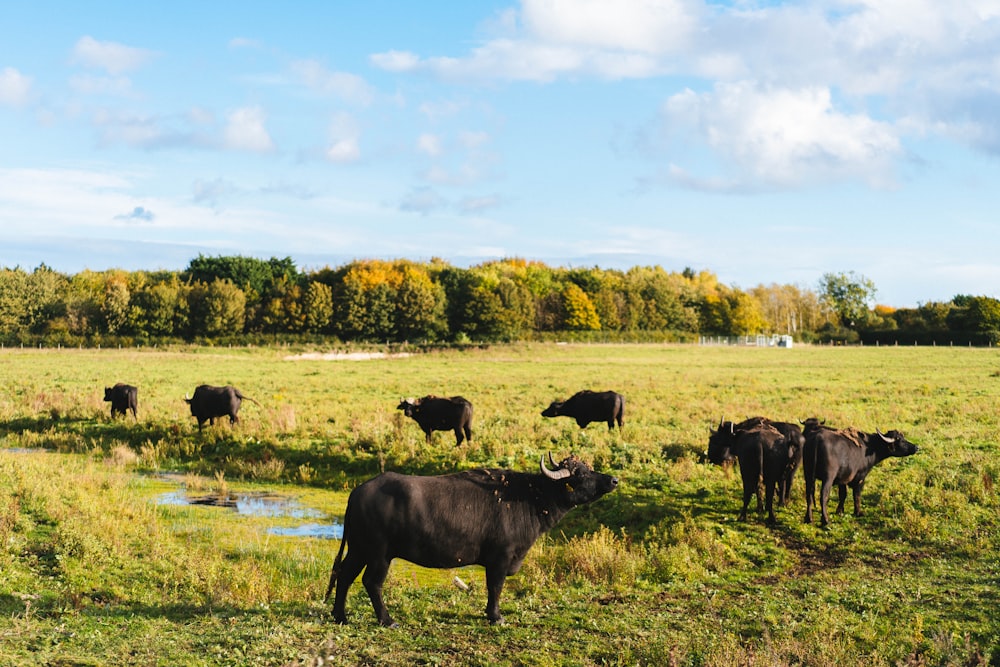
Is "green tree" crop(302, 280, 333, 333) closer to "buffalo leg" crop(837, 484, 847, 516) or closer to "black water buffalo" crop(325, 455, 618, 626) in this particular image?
"buffalo leg" crop(837, 484, 847, 516)

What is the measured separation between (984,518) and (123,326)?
345 ft

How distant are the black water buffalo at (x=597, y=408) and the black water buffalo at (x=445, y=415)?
15.2 feet

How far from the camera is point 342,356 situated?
277ft

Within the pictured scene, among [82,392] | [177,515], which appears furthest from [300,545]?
[82,392]

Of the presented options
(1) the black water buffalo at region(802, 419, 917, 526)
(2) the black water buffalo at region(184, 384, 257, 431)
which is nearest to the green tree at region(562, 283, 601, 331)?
(2) the black water buffalo at region(184, 384, 257, 431)

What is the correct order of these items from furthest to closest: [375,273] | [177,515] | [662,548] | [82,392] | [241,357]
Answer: [375,273], [241,357], [82,392], [177,515], [662,548]

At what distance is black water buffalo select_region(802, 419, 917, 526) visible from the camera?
15219mm

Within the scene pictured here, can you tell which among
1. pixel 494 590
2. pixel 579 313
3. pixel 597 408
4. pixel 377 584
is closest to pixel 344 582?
pixel 377 584

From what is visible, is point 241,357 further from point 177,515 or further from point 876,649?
point 876,649

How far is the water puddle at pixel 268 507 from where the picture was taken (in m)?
15.9

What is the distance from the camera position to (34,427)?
27859 mm

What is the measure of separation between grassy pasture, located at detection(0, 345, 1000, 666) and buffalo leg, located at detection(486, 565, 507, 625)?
22cm

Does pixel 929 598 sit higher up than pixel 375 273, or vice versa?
pixel 375 273

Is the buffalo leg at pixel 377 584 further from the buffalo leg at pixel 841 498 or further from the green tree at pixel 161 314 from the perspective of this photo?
the green tree at pixel 161 314
